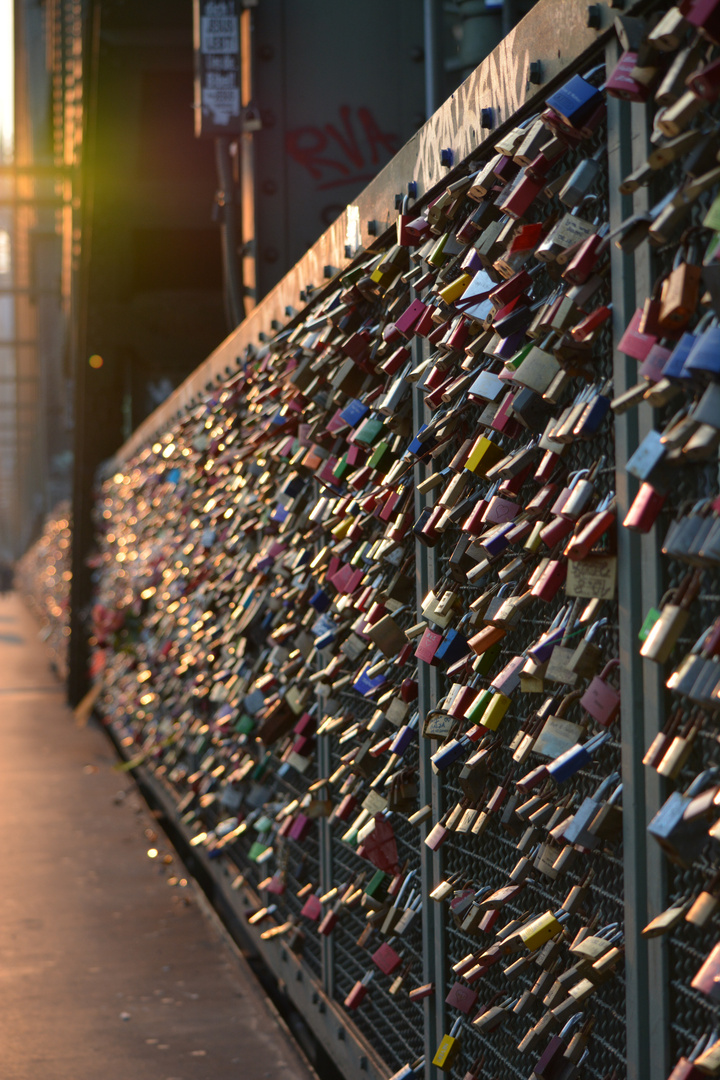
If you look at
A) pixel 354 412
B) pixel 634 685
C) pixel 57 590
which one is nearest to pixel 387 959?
pixel 354 412

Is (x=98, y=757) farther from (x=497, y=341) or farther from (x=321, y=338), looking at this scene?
(x=497, y=341)

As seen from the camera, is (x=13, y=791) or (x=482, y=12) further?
(x=13, y=791)

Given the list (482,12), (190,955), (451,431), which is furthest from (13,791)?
(451,431)

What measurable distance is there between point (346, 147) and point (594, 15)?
5.28 m

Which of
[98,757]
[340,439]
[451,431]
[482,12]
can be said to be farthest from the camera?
[98,757]

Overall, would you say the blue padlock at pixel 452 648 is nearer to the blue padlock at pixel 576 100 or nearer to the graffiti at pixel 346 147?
the blue padlock at pixel 576 100

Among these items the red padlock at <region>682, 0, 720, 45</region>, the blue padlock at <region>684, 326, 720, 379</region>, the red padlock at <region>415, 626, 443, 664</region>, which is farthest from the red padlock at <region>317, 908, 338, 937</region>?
the red padlock at <region>682, 0, 720, 45</region>

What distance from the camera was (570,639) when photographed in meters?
1.66

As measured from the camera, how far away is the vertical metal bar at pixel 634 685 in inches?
57.0

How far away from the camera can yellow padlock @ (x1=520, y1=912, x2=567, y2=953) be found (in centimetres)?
169

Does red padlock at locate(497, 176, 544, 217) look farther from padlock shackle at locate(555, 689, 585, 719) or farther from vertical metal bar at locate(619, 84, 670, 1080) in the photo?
padlock shackle at locate(555, 689, 585, 719)

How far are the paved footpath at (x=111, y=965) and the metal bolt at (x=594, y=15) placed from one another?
A: 278cm

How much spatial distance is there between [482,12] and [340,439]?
2.64 meters

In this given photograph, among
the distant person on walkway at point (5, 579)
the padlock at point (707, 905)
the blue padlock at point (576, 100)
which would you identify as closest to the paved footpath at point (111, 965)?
the padlock at point (707, 905)
